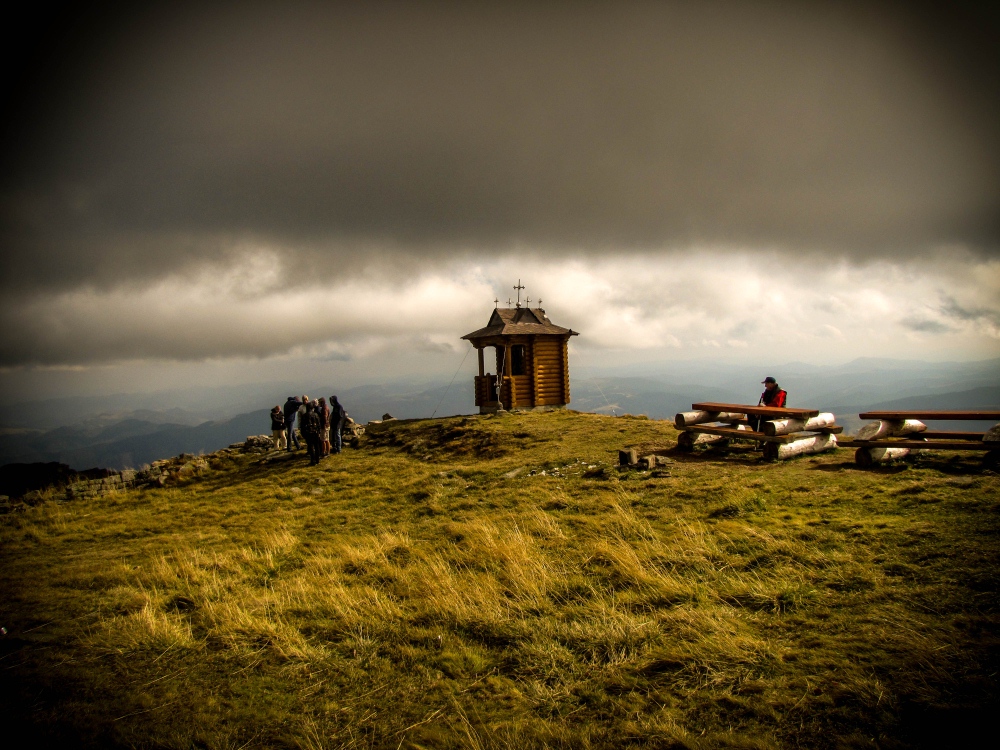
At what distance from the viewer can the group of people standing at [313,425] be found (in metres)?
21.2

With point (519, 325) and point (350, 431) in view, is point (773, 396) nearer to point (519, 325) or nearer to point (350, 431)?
point (519, 325)

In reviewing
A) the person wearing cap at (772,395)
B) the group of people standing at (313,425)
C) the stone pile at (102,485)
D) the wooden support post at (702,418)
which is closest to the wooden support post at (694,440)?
the wooden support post at (702,418)

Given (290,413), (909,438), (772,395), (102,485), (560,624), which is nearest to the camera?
(560,624)

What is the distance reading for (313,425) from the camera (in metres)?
21.1

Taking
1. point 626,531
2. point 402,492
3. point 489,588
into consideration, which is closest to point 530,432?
point 402,492

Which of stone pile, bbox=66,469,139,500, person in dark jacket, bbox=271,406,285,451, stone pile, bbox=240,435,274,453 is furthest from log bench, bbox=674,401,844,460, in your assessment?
stone pile, bbox=66,469,139,500

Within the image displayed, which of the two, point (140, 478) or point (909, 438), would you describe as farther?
point (140, 478)

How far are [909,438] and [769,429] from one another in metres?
3.05

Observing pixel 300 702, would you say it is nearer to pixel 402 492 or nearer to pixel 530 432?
pixel 402 492

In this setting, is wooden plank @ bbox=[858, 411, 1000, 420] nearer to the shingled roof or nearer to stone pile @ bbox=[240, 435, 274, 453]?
the shingled roof

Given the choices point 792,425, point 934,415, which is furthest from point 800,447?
point 934,415

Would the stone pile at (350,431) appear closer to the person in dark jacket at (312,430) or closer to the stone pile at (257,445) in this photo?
the stone pile at (257,445)

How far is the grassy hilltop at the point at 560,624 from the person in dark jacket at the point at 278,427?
12388 millimetres

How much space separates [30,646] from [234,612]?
8.31 ft
